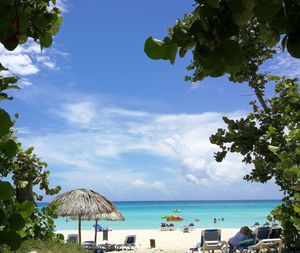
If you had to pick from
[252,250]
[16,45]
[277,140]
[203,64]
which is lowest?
[252,250]

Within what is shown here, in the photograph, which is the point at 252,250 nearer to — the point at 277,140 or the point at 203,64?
the point at 277,140

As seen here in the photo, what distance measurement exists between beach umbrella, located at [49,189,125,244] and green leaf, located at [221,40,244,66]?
12.9 meters

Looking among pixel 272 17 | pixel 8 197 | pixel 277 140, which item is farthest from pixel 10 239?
pixel 277 140

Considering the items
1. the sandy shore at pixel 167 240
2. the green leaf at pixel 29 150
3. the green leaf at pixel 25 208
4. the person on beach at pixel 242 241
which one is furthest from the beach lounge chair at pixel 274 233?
the green leaf at pixel 25 208

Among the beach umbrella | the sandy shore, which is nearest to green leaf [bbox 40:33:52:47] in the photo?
the beach umbrella

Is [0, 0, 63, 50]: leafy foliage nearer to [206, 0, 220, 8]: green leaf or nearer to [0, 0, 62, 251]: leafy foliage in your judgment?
[0, 0, 62, 251]: leafy foliage

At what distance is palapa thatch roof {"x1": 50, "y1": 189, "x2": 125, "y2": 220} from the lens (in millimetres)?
13291

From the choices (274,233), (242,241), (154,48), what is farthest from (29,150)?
(274,233)

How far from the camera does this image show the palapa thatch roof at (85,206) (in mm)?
13291

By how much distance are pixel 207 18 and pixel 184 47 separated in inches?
2.6

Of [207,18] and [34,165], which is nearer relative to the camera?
[207,18]

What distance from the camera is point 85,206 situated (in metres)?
13.4

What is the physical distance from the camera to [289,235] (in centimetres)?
638

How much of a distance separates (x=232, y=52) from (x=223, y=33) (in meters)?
0.04
